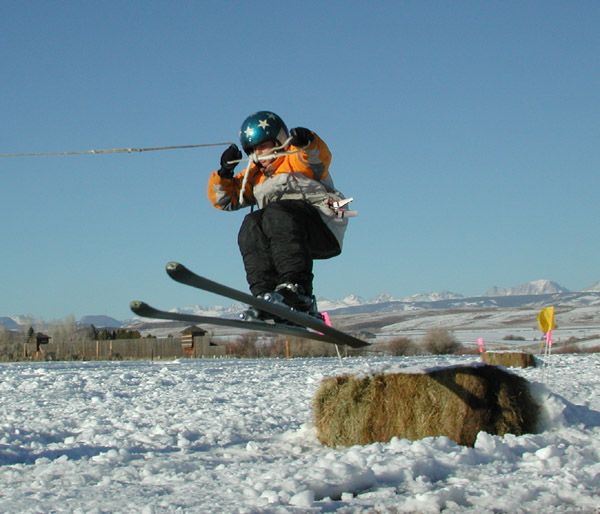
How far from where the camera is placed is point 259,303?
593 cm

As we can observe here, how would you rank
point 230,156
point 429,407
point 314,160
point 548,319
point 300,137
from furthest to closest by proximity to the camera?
point 548,319, point 429,407, point 230,156, point 314,160, point 300,137

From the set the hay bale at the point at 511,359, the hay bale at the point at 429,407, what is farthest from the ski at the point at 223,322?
the hay bale at the point at 511,359

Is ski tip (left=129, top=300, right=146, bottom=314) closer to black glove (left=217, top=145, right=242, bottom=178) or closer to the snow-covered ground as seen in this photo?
the snow-covered ground

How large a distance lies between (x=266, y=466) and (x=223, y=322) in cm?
125

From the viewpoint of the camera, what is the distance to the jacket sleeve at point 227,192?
6.89m

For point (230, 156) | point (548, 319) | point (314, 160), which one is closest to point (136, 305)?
point (230, 156)

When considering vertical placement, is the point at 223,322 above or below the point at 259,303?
below

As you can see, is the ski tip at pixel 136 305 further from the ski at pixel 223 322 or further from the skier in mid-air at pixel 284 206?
the skier in mid-air at pixel 284 206

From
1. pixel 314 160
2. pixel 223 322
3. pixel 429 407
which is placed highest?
pixel 314 160

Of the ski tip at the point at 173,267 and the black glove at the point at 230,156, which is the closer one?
the ski tip at the point at 173,267

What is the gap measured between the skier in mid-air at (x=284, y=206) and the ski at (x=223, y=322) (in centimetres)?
18

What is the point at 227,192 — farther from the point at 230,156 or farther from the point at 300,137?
the point at 300,137

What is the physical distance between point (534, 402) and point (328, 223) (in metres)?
2.97

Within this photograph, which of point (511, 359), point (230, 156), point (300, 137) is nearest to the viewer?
point (300, 137)
